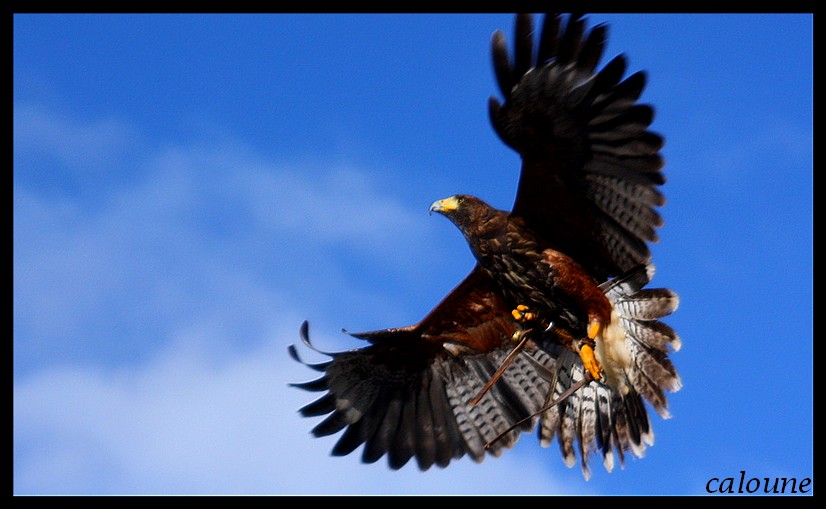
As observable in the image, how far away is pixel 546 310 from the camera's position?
9.22 m

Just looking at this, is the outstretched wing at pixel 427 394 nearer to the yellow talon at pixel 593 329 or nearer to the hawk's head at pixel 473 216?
the yellow talon at pixel 593 329

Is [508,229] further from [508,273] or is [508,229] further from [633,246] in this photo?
[633,246]

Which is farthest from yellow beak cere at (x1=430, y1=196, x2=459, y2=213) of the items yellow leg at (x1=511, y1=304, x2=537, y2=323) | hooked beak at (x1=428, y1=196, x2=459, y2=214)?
yellow leg at (x1=511, y1=304, x2=537, y2=323)

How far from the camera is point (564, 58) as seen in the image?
316 inches

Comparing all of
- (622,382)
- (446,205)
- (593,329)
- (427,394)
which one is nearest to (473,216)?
(446,205)

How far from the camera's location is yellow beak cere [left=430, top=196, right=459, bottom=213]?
8.84 meters

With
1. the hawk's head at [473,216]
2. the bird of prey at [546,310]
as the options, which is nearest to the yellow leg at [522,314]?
the bird of prey at [546,310]

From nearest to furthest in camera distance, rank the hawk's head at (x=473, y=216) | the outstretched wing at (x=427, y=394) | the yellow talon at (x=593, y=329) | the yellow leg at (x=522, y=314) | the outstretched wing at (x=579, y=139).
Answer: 1. the outstretched wing at (x=579, y=139)
2. the hawk's head at (x=473, y=216)
3. the yellow talon at (x=593, y=329)
4. the yellow leg at (x=522, y=314)
5. the outstretched wing at (x=427, y=394)

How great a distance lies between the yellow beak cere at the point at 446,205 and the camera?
29.0 feet

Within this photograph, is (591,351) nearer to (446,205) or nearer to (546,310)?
(546,310)

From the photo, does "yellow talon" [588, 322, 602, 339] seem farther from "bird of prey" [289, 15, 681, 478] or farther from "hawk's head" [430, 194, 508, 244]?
"hawk's head" [430, 194, 508, 244]

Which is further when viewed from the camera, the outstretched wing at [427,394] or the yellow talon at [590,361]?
the outstretched wing at [427,394]

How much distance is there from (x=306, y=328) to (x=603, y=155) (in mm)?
3311

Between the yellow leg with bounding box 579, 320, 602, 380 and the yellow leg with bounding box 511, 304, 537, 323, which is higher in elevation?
the yellow leg with bounding box 511, 304, 537, 323
